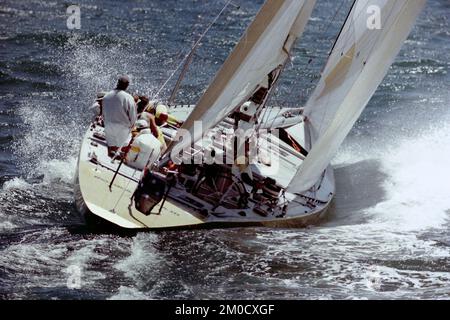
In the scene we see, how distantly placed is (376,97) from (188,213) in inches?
440

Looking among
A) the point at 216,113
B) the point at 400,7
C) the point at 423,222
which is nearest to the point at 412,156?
the point at 423,222

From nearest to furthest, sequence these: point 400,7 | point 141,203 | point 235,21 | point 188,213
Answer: point 141,203 < point 188,213 < point 400,7 < point 235,21

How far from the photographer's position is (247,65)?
12.3 meters

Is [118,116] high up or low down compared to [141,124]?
down

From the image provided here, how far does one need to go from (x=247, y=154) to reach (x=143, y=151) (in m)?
1.51

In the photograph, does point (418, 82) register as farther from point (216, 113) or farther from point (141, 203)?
point (141, 203)

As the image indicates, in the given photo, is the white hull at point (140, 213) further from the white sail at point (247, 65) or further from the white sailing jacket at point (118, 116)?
the white sail at point (247, 65)

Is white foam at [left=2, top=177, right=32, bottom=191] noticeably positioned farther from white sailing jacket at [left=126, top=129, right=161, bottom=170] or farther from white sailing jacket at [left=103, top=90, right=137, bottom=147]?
white sailing jacket at [left=126, top=129, right=161, bottom=170]

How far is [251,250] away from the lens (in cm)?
1169

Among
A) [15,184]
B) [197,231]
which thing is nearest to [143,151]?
[197,231]

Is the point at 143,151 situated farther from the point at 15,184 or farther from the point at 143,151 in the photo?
the point at 15,184

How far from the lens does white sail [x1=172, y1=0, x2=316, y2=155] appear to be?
12109 millimetres

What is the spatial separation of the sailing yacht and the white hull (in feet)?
0.05

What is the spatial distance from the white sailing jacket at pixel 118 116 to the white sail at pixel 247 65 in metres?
1.06
